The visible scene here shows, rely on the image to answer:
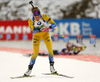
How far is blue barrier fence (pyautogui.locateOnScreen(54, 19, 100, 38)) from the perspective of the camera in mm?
22141

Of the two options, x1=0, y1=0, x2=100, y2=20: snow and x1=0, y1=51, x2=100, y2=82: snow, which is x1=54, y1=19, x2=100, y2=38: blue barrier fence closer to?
x1=0, y1=0, x2=100, y2=20: snow

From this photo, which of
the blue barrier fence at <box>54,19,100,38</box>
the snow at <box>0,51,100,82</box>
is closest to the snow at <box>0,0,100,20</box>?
the blue barrier fence at <box>54,19,100,38</box>

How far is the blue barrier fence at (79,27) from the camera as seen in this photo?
22141 millimetres

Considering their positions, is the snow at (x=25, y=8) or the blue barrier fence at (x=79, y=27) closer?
the blue barrier fence at (x=79, y=27)

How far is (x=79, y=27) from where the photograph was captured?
874 inches

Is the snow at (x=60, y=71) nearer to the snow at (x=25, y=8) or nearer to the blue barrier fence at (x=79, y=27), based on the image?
the blue barrier fence at (x=79, y=27)

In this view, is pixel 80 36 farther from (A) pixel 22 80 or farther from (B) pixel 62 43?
(A) pixel 22 80

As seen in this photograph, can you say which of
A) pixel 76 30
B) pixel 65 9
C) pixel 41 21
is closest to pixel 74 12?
pixel 65 9

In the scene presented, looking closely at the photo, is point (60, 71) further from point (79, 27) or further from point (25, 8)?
point (25, 8)

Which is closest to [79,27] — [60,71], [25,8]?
[25,8]

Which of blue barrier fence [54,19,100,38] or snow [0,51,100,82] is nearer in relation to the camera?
snow [0,51,100,82]

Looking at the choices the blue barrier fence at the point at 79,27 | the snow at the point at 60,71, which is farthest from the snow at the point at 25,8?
the snow at the point at 60,71

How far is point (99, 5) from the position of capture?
3134 centimetres

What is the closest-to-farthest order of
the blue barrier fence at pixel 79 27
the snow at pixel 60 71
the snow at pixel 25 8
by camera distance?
the snow at pixel 60 71 < the blue barrier fence at pixel 79 27 < the snow at pixel 25 8
